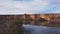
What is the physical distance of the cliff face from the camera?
8.55 ft

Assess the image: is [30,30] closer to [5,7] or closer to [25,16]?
[25,16]

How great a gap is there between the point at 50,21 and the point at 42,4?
376 millimetres

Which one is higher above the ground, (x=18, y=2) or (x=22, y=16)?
(x=18, y=2)

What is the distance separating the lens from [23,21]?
104 inches

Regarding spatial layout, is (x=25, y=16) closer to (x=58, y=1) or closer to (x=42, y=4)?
(x=42, y=4)

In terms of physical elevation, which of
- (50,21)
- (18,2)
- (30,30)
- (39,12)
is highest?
(18,2)

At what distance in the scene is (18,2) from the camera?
2654 millimetres

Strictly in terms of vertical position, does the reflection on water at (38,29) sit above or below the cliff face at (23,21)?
below

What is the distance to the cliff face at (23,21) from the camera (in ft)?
8.55

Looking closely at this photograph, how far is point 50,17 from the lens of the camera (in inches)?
104

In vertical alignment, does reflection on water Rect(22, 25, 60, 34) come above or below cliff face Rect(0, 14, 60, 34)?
below

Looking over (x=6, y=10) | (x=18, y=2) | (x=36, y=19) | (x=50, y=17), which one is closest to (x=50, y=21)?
(x=50, y=17)

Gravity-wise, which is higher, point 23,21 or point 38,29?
point 23,21

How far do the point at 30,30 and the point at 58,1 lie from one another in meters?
0.80
